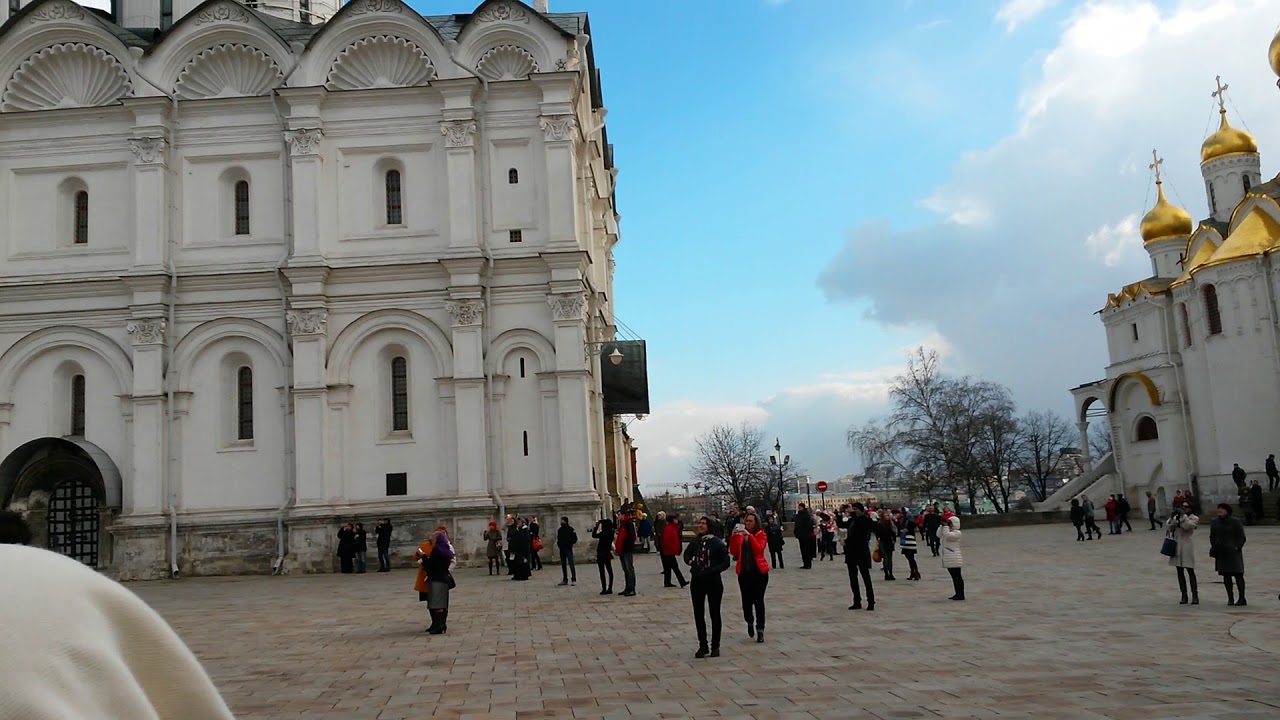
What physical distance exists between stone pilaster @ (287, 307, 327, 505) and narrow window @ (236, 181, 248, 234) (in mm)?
3589

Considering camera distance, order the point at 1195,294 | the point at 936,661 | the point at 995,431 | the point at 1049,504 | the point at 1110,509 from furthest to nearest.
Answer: the point at 995,431 < the point at 1049,504 < the point at 1195,294 < the point at 1110,509 < the point at 936,661

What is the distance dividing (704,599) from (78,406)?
25.7 meters

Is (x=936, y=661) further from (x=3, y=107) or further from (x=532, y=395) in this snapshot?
(x=3, y=107)

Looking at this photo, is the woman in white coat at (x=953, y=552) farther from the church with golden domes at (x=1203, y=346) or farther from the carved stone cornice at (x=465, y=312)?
the church with golden domes at (x=1203, y=346)

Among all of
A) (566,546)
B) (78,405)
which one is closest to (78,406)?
(78,405)

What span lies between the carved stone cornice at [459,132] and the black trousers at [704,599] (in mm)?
21672

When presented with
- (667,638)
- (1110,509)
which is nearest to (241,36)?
(667,638)

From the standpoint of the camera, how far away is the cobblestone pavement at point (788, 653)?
935cm

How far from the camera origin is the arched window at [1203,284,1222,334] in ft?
144

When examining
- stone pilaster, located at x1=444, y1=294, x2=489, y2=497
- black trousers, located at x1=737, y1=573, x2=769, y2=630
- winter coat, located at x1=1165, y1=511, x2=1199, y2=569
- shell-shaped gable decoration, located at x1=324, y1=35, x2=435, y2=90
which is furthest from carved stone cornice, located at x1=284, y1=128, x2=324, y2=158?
winter coat, located at x1=1165, y1=511, x2=1199, y2=569

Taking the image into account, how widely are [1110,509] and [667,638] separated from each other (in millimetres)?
26983

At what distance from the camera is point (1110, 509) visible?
36312 millimetres

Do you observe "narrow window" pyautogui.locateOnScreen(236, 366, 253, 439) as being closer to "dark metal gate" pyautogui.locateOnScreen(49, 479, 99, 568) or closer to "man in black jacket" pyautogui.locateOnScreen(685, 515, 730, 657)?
"dark metal gate" pyautogui.locateOnScreen(49, 479, 99, 568)

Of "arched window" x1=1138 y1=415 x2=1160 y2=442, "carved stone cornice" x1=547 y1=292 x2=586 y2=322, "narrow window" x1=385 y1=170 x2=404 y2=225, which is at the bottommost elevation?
"arched window" x1=1138 y1=415 x2=1160 y2=442
